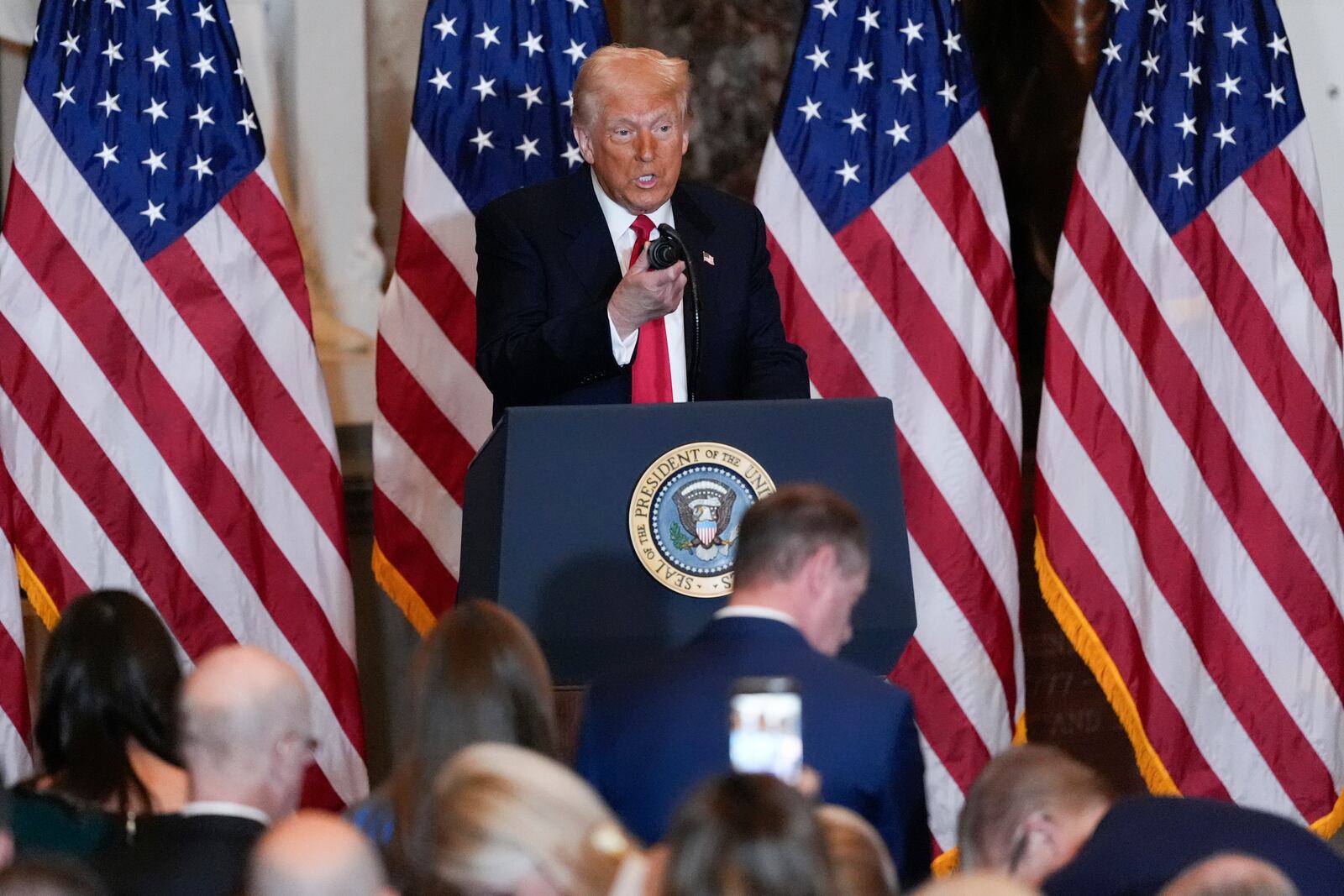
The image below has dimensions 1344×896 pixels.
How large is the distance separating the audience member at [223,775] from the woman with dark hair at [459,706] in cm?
14

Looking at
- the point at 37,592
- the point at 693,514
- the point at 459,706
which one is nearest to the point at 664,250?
the point at 693,514

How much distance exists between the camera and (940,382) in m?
5.67

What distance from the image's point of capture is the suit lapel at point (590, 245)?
13.7 ft

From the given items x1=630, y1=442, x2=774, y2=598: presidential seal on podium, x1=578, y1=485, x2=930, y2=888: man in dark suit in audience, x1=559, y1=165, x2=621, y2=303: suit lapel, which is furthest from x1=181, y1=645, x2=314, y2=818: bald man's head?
x1=559, y1=165, x2=621, y2=303: suit lapel

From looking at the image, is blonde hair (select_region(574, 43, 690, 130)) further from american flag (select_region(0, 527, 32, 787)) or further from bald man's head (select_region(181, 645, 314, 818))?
american flag (select_region(0, 527, 32, 787))

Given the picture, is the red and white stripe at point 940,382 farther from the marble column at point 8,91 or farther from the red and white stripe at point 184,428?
the marble column at point 8,91

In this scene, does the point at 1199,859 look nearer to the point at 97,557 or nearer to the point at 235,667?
the point at 235,667

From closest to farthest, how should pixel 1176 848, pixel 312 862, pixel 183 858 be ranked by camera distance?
pixel 312 862, pixel 1176 848, pixel 183 858

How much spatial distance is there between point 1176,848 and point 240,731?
4.09 feet

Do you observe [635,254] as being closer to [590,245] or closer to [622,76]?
[590,245]

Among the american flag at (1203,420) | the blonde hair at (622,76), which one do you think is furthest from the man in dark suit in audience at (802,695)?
the american flag at (1203,420)

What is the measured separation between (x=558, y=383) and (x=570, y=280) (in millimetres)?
462

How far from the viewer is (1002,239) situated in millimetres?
5793

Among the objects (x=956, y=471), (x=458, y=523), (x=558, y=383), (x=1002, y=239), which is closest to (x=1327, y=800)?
(x=956, y=471)
